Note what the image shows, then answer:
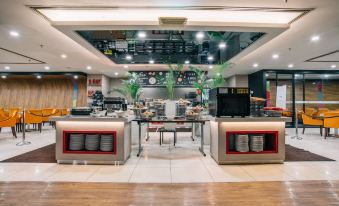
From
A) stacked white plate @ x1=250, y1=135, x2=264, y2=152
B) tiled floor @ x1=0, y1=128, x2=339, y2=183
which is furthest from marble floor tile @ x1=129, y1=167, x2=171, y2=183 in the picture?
stacked white plate @ x1=250, y1=135, x2=264, y2=152

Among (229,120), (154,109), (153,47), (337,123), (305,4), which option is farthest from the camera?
(153,47)

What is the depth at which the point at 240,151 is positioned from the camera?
4461 mm

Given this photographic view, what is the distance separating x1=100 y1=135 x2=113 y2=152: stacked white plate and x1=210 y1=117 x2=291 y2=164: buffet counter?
2115mm

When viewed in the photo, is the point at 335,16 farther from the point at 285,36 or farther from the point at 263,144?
the point at 263,144

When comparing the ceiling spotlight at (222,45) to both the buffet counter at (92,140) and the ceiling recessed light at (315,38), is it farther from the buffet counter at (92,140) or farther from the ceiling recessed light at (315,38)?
the buffet counter at (92,140)

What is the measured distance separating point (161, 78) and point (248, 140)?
7292mm

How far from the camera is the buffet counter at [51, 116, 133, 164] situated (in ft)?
14.5

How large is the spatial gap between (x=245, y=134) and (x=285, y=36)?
3.22 meters

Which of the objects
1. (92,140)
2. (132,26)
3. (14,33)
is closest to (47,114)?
(14,33)

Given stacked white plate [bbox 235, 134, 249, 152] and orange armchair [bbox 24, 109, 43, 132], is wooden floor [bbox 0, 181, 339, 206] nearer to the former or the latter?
stacked white plate [bbox 235, 134, 249, 152]

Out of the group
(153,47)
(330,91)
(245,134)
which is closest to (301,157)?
(245,134)

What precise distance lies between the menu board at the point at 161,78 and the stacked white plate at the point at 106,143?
687cm

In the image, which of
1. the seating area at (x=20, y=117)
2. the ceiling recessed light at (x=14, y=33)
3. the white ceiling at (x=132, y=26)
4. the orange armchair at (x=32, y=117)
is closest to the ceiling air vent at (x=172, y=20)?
the white ceiling at (x=132, y=26)

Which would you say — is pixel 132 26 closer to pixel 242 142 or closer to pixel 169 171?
pixel 169 171
